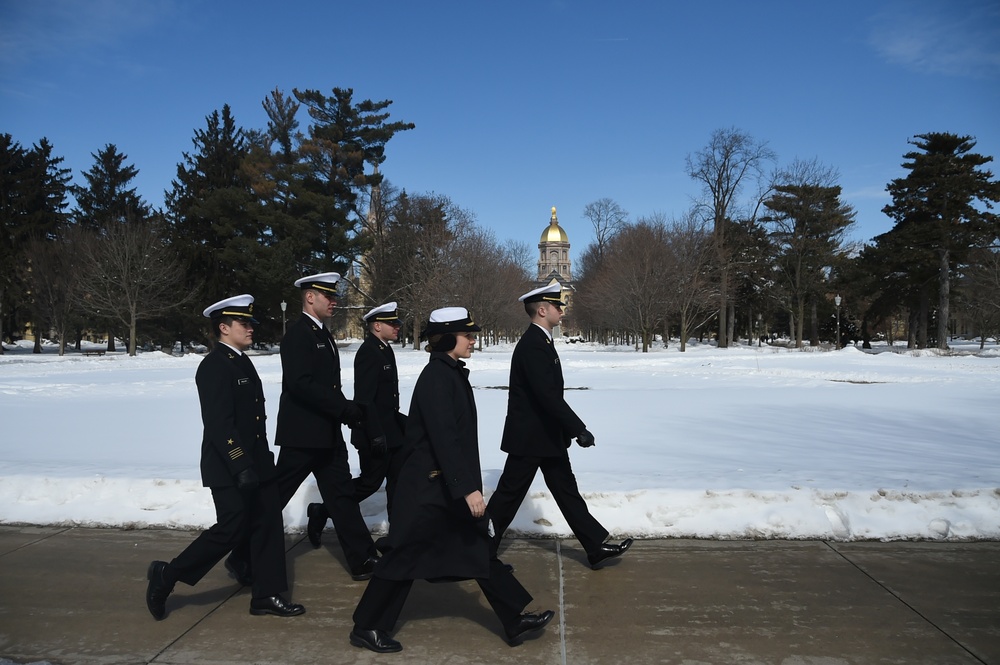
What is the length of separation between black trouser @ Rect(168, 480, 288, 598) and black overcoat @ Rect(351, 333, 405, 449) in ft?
3.70

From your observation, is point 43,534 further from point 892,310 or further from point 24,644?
point 892,310

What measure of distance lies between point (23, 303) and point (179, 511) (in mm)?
53023

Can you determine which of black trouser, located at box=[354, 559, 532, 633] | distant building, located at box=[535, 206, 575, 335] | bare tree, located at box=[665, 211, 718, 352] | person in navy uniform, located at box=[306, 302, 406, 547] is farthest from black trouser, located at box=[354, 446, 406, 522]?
distant building, located at box=[535, 206, 575, 335]

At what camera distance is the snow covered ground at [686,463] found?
5.62m

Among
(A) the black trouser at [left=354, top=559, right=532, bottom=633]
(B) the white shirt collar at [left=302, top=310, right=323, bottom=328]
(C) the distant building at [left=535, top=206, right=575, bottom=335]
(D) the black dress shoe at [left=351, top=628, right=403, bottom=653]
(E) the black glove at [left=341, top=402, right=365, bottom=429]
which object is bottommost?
Result: (D) the black dress shoe at [left=351, top=628, right=403, bottom=653]

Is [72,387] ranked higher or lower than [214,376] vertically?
lower

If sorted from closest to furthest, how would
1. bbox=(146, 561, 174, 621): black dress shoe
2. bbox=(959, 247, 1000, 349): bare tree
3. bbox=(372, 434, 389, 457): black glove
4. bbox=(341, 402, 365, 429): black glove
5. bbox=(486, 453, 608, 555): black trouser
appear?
1. bbox=(146, 561, 174, 621): black dress shoe
2. bbox=(341, 402, 365, 429): black glove
3. bbox=(486, 453, 608, 555): black trouser
4. bbox=(372, 434, 389, 457): black glove
5. bbox=(959, 247, 1000, 349): bare tree

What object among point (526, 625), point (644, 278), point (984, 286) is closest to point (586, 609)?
point (526, 625)

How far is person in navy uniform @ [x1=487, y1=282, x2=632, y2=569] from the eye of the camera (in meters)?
4.70

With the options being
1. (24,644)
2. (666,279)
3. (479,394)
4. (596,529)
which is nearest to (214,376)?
(24,644)

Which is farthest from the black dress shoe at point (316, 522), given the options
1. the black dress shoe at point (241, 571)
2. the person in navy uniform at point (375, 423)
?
the black dress shoe at point (241, 571)

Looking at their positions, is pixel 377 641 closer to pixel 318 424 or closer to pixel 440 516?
pixel 440 516

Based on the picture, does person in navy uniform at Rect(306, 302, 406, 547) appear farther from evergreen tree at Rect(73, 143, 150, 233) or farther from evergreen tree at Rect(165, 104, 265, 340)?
evergreen tree at Rect(73, 143, 150, 233)

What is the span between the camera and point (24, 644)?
370cm
